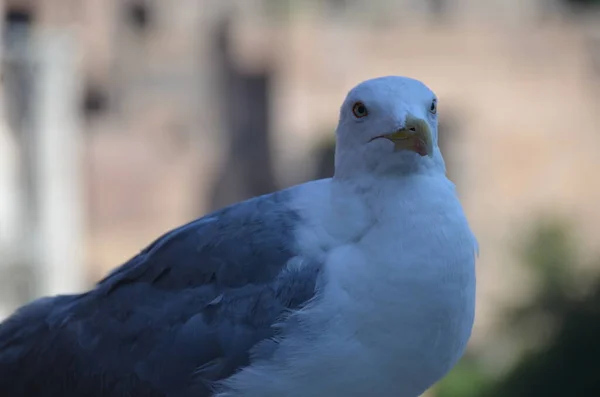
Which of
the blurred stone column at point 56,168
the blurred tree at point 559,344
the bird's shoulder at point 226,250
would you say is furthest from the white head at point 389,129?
the blurred stone column at point 56,168

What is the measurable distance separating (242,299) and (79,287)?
134 inches

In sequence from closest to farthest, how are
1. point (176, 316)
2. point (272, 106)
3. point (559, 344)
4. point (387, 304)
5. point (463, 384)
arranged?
point (387, 304) < point (176, 316) < point (559, 344) < point (463, 384) < point (272, 106)

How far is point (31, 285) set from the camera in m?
4.03

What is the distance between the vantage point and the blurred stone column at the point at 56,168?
4164mm

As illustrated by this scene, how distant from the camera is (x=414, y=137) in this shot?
1045 mm

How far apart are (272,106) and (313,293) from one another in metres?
5.14

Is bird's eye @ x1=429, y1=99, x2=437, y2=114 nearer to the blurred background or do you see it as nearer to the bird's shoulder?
the bird's shoulder

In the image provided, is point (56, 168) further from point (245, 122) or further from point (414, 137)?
point (414, 137)

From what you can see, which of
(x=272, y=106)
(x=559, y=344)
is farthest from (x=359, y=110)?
(x=272, y=106)

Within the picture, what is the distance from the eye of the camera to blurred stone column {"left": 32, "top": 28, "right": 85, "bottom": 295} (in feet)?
13.7

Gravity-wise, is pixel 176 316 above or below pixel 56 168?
above

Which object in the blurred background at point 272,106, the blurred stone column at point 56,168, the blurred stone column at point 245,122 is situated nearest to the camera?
the blurred stone column at point 56,168

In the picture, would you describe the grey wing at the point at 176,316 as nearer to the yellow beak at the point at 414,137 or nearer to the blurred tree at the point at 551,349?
the yellow beak at the point at 414,137

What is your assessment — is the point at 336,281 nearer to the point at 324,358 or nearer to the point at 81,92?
the point at 324,358
